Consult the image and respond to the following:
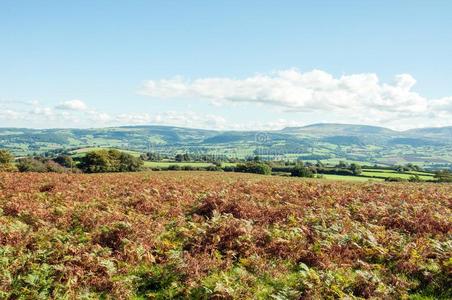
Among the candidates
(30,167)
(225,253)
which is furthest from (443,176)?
(30,167)

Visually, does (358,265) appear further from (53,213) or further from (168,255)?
(53,213)

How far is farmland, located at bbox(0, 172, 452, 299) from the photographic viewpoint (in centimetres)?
942

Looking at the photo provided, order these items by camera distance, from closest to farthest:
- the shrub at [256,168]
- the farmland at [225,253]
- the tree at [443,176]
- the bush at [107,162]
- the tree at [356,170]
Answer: the farmland at [225,253] < the tree at [443,176] < the bush at [107,162] < the shrub at [256,168] < the tree at [356,170]

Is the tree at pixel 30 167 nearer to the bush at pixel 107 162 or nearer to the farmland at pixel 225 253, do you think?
the bush at pixel 107 162

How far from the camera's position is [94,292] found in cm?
951

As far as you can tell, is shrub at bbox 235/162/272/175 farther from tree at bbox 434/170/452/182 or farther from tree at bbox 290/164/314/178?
tree at bbox 434/170/452/182

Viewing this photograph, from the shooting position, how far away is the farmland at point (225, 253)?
371 inches

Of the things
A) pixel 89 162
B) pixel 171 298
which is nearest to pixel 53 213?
pixel 171 298

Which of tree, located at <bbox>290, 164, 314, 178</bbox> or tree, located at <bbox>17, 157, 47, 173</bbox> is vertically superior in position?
tree, located at <bbox>17, 157, 47, 173</bbox>

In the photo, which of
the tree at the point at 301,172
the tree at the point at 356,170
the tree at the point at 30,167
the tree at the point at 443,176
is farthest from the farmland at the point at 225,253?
the tree at the point at 356,170

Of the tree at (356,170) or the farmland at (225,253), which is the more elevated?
the farmland at (225,253)

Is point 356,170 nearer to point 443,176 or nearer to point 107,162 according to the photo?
point 443,176

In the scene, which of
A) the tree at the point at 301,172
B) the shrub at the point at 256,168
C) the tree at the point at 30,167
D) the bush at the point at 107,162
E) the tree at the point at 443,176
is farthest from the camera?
the shrub at the point at 256,168

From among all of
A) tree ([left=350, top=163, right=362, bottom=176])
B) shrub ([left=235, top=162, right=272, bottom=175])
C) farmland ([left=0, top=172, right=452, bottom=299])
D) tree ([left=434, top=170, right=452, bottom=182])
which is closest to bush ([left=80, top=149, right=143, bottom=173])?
shrub ([left=235, top=162, right=272, bottom=175])
